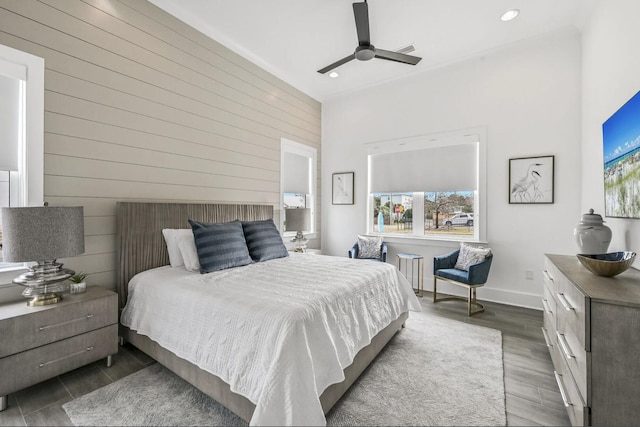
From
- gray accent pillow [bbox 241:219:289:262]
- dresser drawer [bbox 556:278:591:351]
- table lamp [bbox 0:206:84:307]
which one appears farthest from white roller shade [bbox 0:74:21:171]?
dresser drawer [bbox 556:278:591:351]

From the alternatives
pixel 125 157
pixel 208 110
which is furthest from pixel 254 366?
pixel 208 110

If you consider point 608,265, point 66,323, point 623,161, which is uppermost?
point 623,161

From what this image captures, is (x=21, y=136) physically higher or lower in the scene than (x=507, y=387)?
higher

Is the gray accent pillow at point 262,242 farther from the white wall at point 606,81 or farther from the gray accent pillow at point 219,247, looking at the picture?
the white wall at point 606,81

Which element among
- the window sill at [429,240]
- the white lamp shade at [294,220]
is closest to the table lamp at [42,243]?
the white lamp shade at [294,220]

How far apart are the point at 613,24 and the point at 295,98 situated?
3888mm

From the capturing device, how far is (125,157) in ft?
9.02

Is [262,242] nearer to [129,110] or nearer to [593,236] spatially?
[129,110]

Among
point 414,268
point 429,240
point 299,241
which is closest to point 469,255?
point 429,240

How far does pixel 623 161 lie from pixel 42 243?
13.3ft

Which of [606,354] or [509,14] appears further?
[509,14]

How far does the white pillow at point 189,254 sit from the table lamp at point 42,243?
0.77 m

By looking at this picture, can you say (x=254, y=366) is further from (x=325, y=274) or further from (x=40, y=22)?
(x=40, y=22)

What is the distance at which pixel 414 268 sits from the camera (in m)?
4.59
